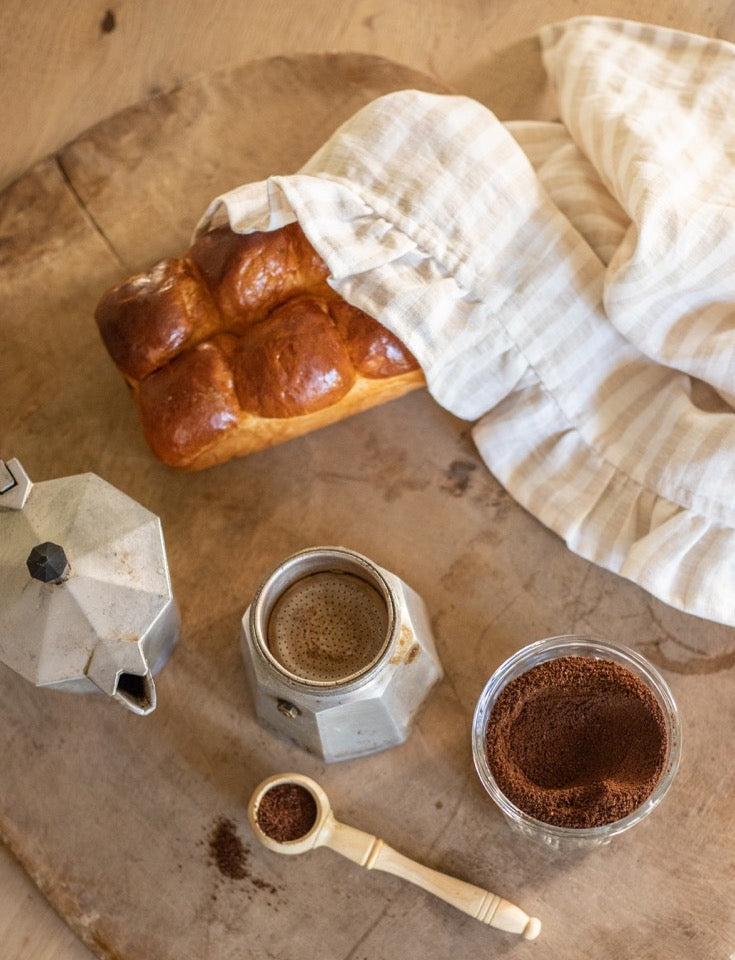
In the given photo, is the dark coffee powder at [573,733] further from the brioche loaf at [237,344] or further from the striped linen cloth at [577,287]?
the brioche loaf at [237,344]

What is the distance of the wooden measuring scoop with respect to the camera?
41.4 inches

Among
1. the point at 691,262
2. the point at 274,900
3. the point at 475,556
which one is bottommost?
the point at 274,900

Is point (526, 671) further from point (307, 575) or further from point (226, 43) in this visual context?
point (226, 43)

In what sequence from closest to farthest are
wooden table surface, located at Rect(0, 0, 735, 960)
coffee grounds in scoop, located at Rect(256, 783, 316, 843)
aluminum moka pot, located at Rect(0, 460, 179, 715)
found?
aluminum moka pot, located at Rect(0, 460, 179, 715), coffee grounds in scoop, located at Rect(256, 783, 316, 843), wooden table surface, located at Rect(0, 0, 735, 960)

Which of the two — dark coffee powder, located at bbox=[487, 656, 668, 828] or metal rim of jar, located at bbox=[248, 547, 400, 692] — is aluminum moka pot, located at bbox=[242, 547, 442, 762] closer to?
metal rim of jar, located at bbox=[248, 547, 400, 692]

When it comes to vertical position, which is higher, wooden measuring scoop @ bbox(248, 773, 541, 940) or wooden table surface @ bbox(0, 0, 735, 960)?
wooden table surface @ bbox(0, 0, 735, 960)

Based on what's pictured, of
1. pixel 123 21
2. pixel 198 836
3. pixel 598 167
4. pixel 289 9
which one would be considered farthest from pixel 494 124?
pixel 198 836

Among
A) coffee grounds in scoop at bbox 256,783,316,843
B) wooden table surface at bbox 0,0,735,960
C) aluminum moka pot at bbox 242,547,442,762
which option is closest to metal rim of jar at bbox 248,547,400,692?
aluminum moka pot at bbox 242,547,442,762

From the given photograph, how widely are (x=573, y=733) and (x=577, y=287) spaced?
486mm

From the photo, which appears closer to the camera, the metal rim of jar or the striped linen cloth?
the metal rim of jar

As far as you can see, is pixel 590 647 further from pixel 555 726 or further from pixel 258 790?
pixel 258 790

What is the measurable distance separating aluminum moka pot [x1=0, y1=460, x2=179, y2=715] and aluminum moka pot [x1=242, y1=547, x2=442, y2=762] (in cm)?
12

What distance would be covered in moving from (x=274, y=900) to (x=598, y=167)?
88cm

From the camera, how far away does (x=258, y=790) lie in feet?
3.56
